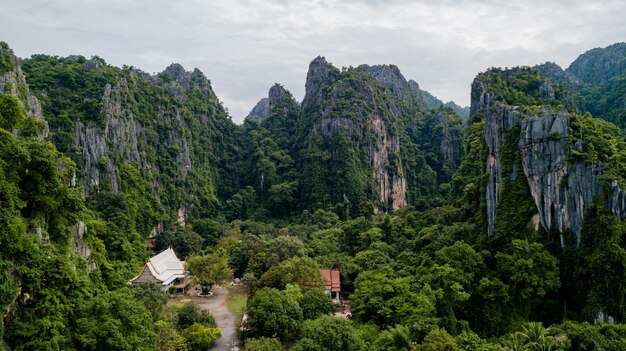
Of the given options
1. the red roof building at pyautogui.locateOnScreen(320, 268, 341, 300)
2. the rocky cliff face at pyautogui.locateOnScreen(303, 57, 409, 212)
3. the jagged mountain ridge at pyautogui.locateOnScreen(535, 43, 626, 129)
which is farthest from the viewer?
the rocky cliff face at pyautogui.locateOnScreen(303, 57, 409, 212)

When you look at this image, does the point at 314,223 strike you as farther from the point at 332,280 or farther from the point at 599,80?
the point at 599,80

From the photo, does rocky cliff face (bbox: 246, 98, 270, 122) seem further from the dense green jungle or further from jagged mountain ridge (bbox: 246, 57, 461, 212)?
the dense green jungle

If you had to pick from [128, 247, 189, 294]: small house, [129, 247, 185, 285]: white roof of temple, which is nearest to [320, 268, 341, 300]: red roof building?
[128, 247, 189, 294]: small house

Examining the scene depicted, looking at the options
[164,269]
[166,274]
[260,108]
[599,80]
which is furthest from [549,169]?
[260,108]

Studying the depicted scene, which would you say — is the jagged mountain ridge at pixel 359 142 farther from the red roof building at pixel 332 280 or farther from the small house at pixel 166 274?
the red roof building at pixel 332 280

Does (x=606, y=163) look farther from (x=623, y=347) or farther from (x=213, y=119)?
(x=213, y=119)

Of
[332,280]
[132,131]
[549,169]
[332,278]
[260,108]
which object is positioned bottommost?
[332,280]
